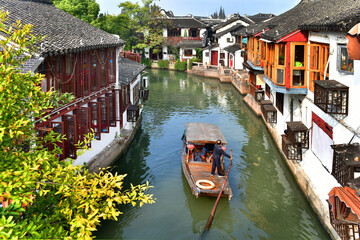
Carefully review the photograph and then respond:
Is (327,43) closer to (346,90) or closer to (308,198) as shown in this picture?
(346,90)

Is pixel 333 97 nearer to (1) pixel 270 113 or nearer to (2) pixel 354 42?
(2) pixel 354 42

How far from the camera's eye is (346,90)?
10.9 m

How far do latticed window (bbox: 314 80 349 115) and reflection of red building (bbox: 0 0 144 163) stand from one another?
7.73m

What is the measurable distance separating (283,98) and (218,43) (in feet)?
131

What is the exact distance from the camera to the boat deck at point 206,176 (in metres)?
13.4

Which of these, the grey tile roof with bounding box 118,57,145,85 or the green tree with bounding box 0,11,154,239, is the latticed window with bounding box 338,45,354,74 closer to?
the green tree with bounding box 0,11,154,239

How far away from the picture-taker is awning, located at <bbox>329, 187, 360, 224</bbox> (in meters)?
8.38

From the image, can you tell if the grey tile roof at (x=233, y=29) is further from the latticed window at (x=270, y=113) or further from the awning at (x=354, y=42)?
the awning at (x=354, y=42)

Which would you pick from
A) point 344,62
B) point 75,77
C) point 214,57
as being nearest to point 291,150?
point 344,62

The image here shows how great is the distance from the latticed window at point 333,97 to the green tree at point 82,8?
3312cm

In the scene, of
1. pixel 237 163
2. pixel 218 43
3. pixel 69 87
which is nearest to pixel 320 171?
pixel 237 163

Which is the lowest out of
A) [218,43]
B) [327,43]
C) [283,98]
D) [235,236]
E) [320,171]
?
[235,236]

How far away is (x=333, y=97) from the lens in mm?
11102

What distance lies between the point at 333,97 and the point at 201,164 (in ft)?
21.2
